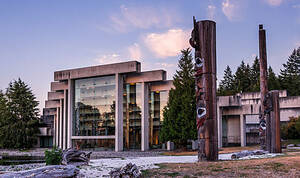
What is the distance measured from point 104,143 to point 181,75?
51.1 feet

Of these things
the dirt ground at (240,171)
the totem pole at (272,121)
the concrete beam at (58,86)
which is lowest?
the dirt ground at (240,171)

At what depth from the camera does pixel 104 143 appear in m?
46.4

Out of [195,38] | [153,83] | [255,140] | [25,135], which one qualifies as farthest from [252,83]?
[195,38]

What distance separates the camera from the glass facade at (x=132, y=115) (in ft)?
149

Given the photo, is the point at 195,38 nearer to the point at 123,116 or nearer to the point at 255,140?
the point at 123,116

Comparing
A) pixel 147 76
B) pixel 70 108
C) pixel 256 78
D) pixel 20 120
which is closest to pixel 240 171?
pixel 147 76

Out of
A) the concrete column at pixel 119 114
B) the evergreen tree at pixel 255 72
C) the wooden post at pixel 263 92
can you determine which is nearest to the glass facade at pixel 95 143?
the concrete column at pixel 119 114

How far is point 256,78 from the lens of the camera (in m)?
88.2

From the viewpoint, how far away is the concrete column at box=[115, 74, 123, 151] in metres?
44.3

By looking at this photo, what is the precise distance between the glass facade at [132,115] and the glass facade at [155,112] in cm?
170

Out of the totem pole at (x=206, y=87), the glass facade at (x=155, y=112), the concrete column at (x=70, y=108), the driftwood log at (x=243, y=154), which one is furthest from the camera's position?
the concrete column at (x=70, y=108)

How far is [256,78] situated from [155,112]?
50.3 m

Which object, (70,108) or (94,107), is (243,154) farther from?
(70,108)

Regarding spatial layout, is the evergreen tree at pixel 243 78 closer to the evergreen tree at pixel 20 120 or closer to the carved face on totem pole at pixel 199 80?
the evergreen tree at pixel 20 120
